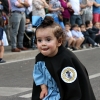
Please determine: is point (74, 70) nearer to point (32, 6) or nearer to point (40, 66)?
point (40, 66)

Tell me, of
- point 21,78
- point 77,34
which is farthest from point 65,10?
point 21,78

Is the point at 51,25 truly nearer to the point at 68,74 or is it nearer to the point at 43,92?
the point at 68,74

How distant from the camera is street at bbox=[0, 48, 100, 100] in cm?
668

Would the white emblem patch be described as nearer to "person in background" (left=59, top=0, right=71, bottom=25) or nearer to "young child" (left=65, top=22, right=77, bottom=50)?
"young child" (left=65, top=22, right=77, bottom=50)

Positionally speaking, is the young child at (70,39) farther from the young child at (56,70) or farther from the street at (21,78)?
the young child at (56,70)

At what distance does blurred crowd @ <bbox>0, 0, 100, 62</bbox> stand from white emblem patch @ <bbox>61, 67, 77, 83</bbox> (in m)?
7.64

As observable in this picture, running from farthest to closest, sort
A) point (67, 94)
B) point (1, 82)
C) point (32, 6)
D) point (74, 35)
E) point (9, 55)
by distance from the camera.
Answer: point (74, 35), point (32, 6), point (9, 55), point (1, 82), point (67, 94)

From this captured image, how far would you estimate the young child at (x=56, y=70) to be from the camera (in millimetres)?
3363

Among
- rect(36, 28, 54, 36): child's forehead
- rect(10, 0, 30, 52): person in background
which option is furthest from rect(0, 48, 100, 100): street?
rect(36, 28, 54, 36): child's forehead

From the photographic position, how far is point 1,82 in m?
7.86

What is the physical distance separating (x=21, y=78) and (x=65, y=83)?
497 centimetres

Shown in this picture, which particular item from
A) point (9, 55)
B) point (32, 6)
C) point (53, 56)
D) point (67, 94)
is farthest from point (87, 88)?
point (32, 6)

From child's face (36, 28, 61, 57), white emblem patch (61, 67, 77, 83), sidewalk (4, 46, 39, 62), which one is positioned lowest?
sidewalk (4, 46, 39, 62)

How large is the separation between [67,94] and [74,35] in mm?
11238
